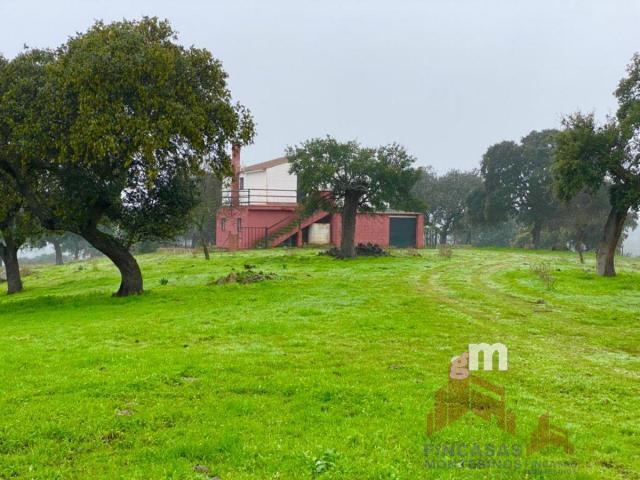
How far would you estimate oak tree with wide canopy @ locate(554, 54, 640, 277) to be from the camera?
27.5 metres

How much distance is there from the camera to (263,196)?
2216 inches

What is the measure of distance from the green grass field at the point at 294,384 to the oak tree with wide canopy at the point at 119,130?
4520 millimetres

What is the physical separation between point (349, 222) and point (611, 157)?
18.7 metres

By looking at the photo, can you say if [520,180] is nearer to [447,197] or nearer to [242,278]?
[447,197]

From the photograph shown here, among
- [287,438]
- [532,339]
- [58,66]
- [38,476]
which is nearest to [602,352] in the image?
[532,339]

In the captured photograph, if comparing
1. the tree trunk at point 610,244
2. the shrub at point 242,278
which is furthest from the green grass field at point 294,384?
the tree trunk at point 610,244

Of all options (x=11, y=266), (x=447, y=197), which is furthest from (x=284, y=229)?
(x=447, y=197)

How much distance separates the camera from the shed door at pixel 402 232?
2308 inches

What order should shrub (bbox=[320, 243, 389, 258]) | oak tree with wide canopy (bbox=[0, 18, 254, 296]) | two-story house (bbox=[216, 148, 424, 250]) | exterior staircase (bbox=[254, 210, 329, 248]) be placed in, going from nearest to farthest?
oak tree with wide canopy (bbox=[0, 18, 254, 296]) < shrub (bbox=[320, 243, 389, 258]) < exterior staircase (bbox=[254, 210, 329, 248]) < two-story house (bbox=[216, 148, 424, 250])

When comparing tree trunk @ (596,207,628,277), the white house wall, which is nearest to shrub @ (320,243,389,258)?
the white house wall

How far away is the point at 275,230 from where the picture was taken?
171 ft

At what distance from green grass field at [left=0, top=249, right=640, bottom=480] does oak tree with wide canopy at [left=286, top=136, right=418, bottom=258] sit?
1982 cm
